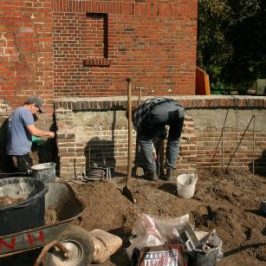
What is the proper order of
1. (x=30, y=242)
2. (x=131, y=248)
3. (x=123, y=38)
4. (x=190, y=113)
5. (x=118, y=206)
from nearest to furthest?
1. (x=30, y=242)
2. (x=131, y=248)
3. (x=118, y=206)
4. (x=190, y=113)
5. (x=123, y=38)

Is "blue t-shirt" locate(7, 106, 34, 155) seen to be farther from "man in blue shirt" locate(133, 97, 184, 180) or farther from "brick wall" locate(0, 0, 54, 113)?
"man in blue shirt" locate(133, 97, 184, 180)

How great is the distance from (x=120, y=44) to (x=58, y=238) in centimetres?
659

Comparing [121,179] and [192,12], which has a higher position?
[192,12]

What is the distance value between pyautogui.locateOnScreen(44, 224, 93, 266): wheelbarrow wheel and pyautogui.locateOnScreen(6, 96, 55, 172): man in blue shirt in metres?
2.48

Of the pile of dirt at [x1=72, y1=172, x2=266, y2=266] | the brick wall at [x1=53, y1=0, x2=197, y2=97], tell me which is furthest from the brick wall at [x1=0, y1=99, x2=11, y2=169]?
the brick wall at [x1=53, y1=0, x2=197, y2=97]

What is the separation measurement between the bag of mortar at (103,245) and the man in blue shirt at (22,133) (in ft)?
7.29

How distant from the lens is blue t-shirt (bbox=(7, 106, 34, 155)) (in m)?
7.24

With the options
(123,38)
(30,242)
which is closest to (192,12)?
(123,38)

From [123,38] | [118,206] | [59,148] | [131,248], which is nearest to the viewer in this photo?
[131,248]

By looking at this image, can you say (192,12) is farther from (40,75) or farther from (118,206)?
(118,206)

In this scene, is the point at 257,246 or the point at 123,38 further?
the point at 123,38

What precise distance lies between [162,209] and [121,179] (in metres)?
1.28

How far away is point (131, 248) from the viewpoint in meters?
5.39

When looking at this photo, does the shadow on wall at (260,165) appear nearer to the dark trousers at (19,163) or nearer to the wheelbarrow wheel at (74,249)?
the dark trousers at (19,163)
